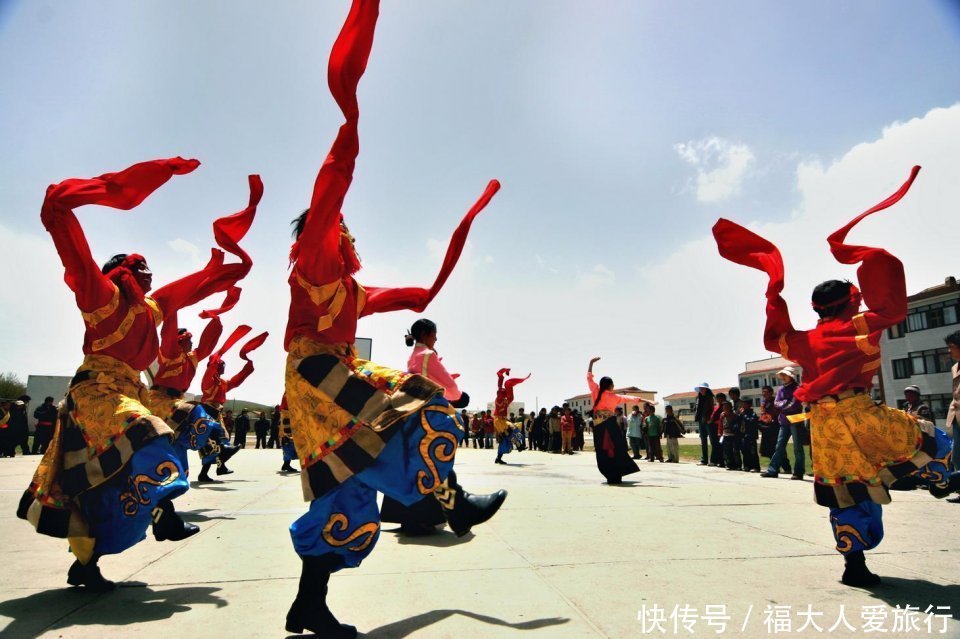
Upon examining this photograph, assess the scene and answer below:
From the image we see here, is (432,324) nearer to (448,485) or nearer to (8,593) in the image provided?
(448,485)

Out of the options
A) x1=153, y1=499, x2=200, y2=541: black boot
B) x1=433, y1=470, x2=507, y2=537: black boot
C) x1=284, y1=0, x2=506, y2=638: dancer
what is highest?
x1=284, y1=0, x2=506, y2=638: dancer

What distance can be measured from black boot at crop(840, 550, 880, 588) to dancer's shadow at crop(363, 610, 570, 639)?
1658 millimetres

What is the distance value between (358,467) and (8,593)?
2.11m

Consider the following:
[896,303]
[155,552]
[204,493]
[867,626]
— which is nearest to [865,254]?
[896,303]

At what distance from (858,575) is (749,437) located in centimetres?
818

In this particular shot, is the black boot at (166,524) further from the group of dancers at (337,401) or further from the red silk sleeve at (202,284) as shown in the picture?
the red silk sleeve at (202,284)

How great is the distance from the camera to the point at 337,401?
225 centimetres

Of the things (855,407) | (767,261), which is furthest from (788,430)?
(767,261)

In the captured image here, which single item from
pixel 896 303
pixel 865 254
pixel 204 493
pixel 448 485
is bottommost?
pixel 204 493

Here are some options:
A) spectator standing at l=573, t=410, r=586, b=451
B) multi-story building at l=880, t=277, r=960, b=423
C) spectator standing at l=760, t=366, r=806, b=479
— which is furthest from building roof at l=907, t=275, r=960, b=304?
spectator standing at l=760, t=366, r=806, b=479

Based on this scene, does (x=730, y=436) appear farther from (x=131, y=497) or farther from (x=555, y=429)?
(x=131, y=497)

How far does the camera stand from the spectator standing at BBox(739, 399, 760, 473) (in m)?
10.3

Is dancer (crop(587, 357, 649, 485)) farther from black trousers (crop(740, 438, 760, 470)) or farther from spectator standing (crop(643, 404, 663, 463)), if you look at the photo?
spectator standing (crop(643, 404, 663, 463))

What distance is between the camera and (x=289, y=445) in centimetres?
1002
